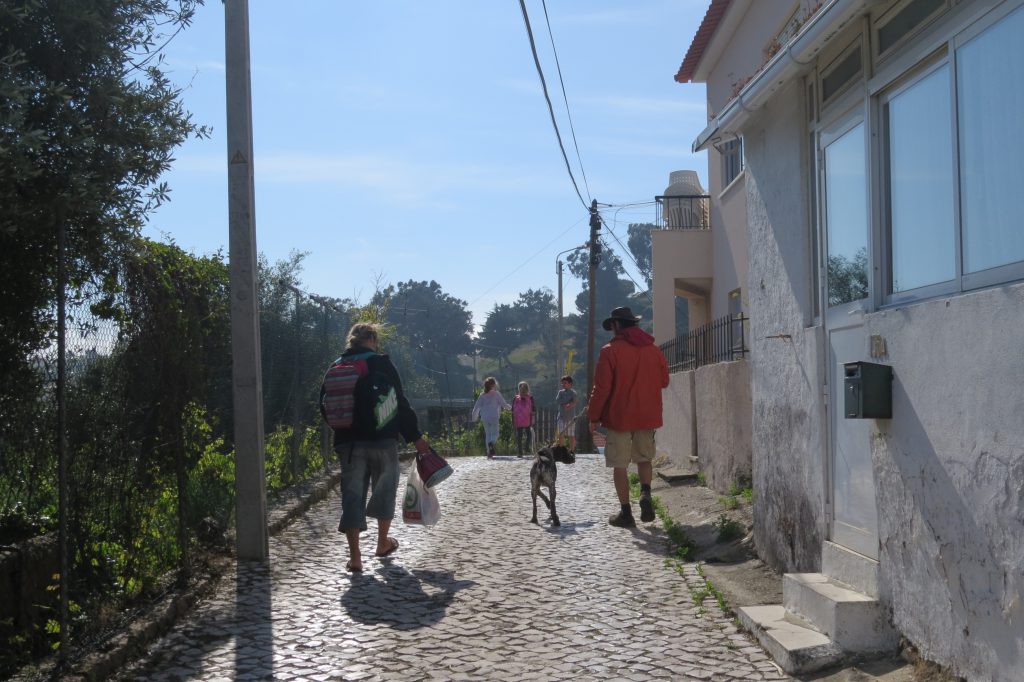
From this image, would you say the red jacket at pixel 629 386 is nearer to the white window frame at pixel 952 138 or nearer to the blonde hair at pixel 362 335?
the blonde hair at pixel 362 335

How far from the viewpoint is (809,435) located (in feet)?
21.2

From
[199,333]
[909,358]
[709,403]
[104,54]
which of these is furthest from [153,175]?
[709,403]

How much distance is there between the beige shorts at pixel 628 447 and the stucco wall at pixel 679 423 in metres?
3.82

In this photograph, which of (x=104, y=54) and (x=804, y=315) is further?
(x=804, y=315)

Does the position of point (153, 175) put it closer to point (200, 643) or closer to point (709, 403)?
point (200, 643)

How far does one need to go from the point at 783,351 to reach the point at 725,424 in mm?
4256

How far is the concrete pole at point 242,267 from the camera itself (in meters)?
8.12

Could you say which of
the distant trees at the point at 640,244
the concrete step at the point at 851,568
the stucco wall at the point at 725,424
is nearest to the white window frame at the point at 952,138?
the concrete step at the point at 851,568

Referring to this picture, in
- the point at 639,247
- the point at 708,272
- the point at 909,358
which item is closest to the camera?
the point at 909,358

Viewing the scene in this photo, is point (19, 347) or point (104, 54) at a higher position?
point (104, 54)

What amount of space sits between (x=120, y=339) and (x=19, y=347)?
891 mm

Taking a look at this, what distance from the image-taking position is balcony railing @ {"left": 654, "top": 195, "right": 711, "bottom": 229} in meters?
21.3

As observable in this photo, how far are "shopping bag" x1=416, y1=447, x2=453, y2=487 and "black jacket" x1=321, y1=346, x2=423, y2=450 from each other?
0.76ft

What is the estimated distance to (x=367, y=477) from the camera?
820 centimetres
